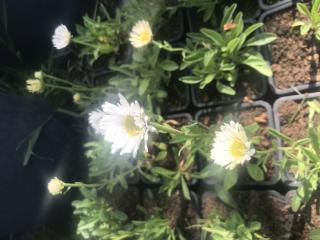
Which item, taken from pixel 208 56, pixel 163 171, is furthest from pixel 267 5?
pixel 163 171

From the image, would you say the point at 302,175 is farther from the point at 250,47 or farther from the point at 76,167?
the point at 76,167

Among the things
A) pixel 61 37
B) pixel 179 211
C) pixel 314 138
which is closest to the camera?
pixel 314 138

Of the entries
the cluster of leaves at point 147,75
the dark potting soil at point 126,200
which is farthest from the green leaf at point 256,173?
the dark potting soil at point 126,200

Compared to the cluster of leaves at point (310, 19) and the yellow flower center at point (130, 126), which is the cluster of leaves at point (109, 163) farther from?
the cluster of leaves at point (310, 19)

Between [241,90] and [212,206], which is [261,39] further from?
[212,206]

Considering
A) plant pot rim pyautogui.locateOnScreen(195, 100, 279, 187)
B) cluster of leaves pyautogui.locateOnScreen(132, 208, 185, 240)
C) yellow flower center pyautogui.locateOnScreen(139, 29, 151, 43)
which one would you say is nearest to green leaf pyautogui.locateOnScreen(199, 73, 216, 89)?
plant pot rim pyautogui.locateOnScreen(195, 100, 279, 187)

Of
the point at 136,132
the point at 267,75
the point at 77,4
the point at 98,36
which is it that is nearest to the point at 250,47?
the point at 267,75

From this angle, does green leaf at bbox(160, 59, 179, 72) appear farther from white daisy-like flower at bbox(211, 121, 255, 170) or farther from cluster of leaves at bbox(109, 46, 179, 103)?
white daisy-like flower at bbox(211, 121, 255, 170)
